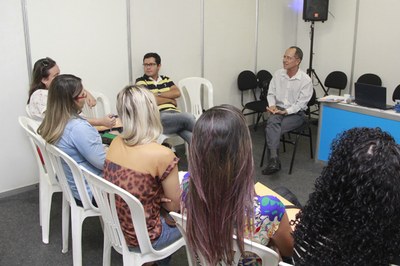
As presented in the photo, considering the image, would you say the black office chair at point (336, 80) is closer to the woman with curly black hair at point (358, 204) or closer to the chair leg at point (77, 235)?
the chair leg at point (77, 235)

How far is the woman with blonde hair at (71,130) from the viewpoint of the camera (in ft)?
7.01

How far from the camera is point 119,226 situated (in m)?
1.73

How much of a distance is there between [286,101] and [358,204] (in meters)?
3.24

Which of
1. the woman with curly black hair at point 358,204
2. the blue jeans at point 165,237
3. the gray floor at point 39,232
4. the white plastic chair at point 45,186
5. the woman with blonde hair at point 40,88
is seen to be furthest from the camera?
the woman with blonde hair at point 40,88

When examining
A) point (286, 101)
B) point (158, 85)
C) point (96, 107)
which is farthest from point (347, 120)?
point (96, 107)

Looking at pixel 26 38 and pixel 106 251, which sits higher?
pixel 26 38

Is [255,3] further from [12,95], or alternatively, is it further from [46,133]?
[46,133]

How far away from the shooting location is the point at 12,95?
3.26 metres

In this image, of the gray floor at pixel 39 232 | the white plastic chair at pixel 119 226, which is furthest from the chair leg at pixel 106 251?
the gray floor at pixel 39 232

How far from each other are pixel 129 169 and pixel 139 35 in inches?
102

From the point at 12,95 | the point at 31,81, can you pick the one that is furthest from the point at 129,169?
the point at 12,95

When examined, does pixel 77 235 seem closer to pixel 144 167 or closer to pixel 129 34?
pixel 144 167

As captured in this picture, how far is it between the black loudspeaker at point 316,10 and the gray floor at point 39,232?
249 centimetres

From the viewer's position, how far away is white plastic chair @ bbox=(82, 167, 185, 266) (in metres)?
1.58
